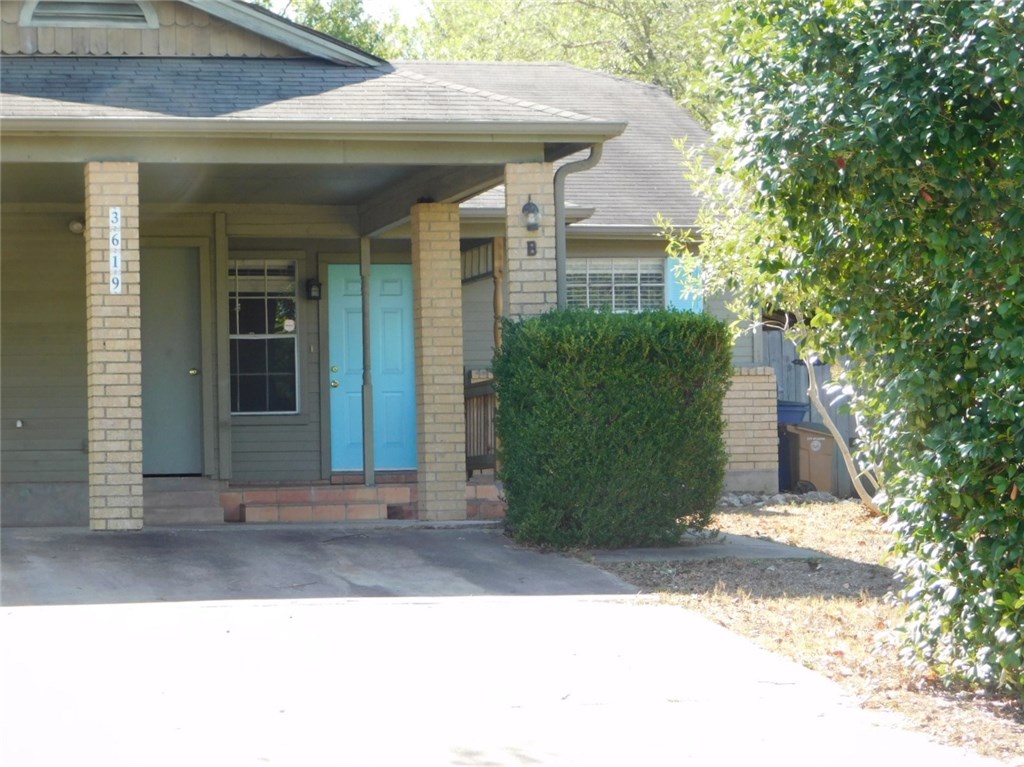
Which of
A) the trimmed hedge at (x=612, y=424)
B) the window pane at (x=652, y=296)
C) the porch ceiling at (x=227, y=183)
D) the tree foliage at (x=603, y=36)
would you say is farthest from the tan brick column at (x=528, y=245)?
the tree foliage at (x=603, y=36)

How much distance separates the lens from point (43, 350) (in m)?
13.2

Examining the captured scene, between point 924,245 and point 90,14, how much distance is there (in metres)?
8.67

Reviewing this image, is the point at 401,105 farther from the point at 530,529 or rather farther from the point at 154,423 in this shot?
the point at 154,423

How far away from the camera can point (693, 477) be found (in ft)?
32.6

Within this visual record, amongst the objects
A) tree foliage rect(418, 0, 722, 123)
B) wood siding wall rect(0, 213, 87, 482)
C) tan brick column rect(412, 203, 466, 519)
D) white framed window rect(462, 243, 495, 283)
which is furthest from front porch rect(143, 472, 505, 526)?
tree foliage rect(418, 0, 722, 123)

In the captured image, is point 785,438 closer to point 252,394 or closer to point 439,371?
point 439,371

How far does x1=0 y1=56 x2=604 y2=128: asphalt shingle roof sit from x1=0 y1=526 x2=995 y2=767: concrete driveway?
343 cm

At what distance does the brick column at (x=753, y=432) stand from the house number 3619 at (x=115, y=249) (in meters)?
7.76

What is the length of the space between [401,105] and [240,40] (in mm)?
2321

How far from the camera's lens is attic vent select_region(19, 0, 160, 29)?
1166cm

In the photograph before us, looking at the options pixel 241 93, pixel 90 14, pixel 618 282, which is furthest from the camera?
pixel 618 282

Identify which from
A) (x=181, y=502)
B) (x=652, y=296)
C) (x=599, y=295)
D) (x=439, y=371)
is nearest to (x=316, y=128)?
(x=439, y=371)

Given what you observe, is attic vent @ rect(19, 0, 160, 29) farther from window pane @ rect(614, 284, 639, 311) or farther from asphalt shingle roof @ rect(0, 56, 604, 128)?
window pane @ rect(614, 284, 639, 311)

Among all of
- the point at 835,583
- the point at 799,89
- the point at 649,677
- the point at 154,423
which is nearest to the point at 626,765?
the point at 649,677
